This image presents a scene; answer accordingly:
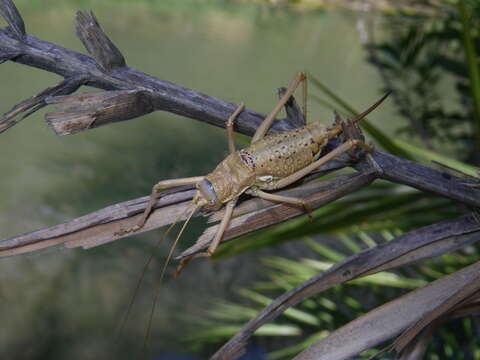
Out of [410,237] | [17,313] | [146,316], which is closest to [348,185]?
[410,237]

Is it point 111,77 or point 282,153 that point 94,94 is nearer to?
point 111,77

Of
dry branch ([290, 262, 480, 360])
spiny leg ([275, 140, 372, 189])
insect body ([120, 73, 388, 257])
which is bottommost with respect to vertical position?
dry branch ([290, 262, 480, 360])

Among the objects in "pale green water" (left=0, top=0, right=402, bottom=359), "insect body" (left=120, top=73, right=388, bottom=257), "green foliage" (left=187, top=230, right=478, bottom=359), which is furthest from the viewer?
"pale green water" (left=0, top=0, right=402, bottom=359)

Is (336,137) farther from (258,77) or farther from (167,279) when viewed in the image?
(258,77)

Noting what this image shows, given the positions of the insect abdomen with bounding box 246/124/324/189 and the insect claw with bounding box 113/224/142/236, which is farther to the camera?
the insect abdomen with bounding box 246/124/324/189

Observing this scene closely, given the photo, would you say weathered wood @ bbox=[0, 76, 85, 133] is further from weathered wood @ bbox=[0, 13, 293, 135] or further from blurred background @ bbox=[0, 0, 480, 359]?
blurred background @ bbox=[0, 0, 480, 359]

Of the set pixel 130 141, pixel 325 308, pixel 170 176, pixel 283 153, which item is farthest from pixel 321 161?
pixel 130 141

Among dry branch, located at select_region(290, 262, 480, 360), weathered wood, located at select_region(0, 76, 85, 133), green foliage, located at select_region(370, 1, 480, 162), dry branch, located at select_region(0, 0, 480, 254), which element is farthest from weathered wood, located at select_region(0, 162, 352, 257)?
green foliage, located at select_region(370, 1, 480, 162)
